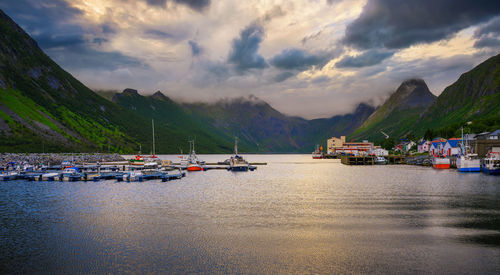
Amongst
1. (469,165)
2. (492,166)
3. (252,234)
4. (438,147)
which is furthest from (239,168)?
(438,147)

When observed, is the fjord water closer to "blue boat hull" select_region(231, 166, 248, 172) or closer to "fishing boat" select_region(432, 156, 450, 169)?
"blue boat hull" select_region(231, 166, 248, 172)

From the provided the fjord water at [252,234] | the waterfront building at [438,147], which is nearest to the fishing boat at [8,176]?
the fjord water at [252,234]

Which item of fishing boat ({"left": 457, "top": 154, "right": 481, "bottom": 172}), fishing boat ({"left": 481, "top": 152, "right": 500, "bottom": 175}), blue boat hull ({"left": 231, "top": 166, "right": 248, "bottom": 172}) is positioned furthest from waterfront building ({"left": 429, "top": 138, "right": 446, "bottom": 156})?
blue boat hull ({"left": 231, "top": 166, "right": 248, "bottom": 172})

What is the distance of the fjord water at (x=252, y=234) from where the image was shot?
89.8ft

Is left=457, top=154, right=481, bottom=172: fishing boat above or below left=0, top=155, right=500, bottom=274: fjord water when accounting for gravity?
above

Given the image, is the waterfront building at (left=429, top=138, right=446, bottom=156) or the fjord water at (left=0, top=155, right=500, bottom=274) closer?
the fjord water at (left=0, top=155, right=500, bottom=274)

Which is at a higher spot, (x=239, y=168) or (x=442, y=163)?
(x=442, y=163)

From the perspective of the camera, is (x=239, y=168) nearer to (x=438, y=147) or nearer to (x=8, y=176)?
(x=8, y=176)

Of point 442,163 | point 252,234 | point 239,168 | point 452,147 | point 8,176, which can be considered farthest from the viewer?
point 452,147

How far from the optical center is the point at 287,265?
88.5ft

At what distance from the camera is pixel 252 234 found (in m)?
36.6

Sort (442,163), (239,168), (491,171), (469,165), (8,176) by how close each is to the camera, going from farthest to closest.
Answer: (442,163), (239,168), (469,165), (491,171), (8,176)

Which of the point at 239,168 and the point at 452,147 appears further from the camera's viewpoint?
the point at 452,147

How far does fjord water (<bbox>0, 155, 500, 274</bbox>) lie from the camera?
2736cm
